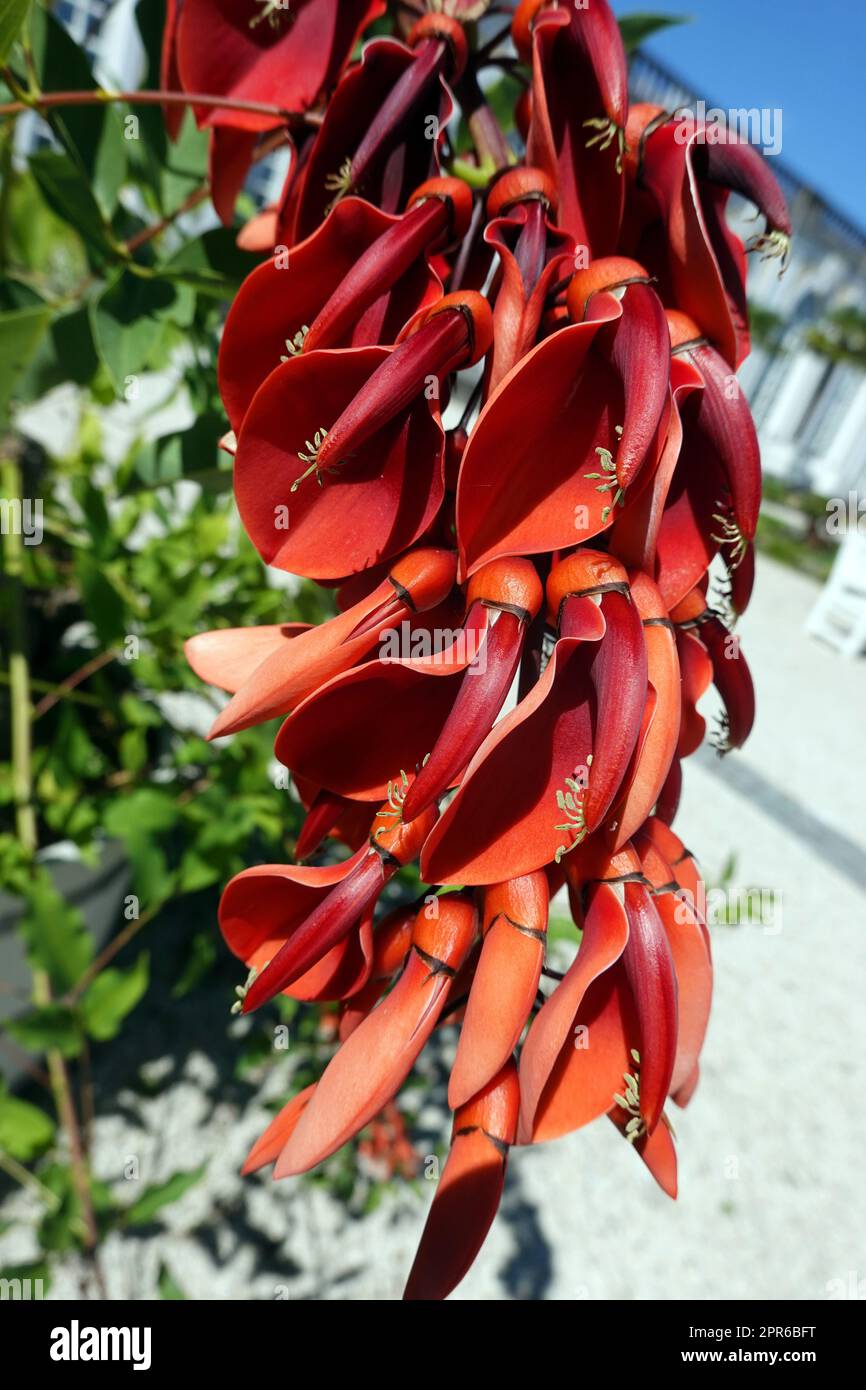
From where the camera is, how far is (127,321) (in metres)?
0.36

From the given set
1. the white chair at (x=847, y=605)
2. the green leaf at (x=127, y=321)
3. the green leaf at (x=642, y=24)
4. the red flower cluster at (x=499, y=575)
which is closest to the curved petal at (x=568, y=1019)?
the red flower cluster at (x=499, y=575)

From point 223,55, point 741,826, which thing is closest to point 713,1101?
point 741,826

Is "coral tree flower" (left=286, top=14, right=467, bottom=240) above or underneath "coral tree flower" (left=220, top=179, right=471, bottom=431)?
above

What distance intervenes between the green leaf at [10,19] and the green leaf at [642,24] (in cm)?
26

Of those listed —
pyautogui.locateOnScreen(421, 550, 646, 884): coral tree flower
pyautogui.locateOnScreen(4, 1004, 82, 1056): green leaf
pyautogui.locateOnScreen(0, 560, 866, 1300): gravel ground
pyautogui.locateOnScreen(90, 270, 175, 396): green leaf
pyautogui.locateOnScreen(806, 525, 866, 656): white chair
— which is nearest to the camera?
pyautogui.locateOnScreen(421, 550, 646, 884): coral tree flower

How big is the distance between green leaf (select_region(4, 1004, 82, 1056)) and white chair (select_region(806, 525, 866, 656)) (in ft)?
11.3

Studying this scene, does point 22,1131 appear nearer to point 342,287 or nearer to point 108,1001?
point 108,1001

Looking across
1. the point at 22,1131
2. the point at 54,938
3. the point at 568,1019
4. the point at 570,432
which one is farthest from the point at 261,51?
the point at 22,1131

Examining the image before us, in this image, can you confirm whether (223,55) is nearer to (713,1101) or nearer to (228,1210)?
(228,1210)

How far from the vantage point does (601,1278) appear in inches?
32.5

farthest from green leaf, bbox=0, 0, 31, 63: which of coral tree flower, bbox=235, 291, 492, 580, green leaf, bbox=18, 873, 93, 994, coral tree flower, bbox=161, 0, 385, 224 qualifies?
green leaf, bbox=18, 873, 93, 994

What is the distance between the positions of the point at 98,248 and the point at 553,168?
24 centimetres

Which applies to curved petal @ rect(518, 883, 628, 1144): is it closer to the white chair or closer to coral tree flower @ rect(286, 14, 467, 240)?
coral tree flower @ rect(286, 14, 467, 240)

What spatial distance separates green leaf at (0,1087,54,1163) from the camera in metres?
0.50
